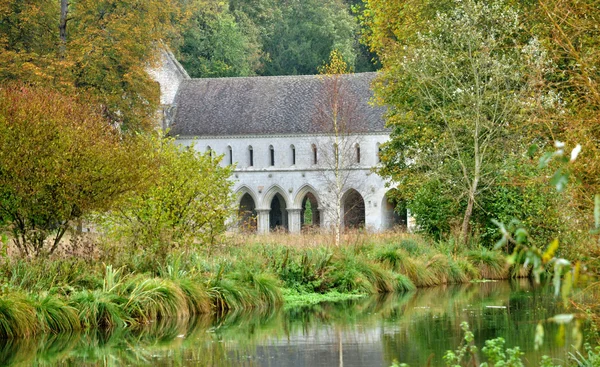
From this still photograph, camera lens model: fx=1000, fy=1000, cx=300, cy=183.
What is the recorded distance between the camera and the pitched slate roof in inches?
2174

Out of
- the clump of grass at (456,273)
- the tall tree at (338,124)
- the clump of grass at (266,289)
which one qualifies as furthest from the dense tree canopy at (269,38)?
the clump of grass at (266,289)

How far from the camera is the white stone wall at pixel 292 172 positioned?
179 feet

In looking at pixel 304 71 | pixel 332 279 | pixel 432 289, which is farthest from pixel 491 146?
pixel 304 71

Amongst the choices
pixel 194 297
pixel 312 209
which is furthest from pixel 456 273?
pixel 312 209

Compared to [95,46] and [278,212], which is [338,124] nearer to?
[278,212]

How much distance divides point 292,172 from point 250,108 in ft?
14.1

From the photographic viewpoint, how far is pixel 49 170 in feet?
53.2

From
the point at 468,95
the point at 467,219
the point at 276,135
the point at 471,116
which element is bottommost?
the point at 467,219

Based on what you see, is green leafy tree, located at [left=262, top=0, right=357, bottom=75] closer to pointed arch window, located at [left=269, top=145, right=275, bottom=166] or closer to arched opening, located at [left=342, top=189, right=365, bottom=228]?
pointed arch window, located at [left=269, top=145, right=275, bottom=166]

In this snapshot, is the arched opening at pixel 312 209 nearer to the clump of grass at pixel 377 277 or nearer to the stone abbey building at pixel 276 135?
the stone abbey building at pixel 276 135

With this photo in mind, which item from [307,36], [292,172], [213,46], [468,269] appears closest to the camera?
[468,269]

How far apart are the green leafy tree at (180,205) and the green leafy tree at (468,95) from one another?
6.88 meters

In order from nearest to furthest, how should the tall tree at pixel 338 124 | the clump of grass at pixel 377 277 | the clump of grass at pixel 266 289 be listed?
the clump of grass at pixel 266 289 < the clump of grass at pixel 377 277 < the tall tree at pixel 338 124

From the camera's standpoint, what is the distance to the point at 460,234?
25094 mm
